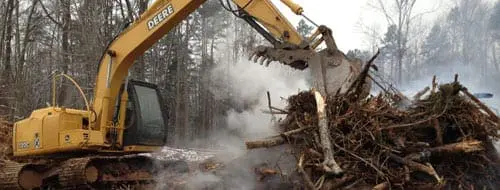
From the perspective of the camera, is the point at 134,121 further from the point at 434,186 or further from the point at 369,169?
the point at 434,186

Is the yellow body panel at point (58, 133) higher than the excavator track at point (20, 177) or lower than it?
higher

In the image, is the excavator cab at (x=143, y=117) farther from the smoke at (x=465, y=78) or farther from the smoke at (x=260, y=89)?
the smoke at (x=465, y=78)

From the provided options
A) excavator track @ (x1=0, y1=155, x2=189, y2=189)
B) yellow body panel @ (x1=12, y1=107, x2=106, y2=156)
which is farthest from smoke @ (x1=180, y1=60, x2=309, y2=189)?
yellow body panel @ (x1=12, y1=107, x2=106, y2=156)

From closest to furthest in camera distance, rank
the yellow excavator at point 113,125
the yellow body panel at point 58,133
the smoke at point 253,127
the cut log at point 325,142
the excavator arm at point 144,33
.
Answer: the cut log at point 325,142 < the smoke at point 253,127 < the excavator arm at point 144,33 < the yellow excavator at point 113,125 < the yellow body panel at point 58,133

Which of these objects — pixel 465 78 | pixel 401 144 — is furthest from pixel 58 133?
pixel 465 78

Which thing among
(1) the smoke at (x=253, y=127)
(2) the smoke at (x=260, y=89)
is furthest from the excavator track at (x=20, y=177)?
(2) the smoke at (x=260, y=89)

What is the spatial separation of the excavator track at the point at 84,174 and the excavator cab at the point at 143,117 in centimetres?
51

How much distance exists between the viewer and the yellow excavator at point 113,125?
7996 millimetres

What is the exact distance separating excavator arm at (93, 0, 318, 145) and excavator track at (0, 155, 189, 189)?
640mm

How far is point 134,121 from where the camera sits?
339 inches

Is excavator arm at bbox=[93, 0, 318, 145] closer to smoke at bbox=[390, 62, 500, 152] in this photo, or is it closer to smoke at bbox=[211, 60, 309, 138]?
smoke at bbox=[211, 60, 309, 138]

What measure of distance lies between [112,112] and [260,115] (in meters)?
3.39

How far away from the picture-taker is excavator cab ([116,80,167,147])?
340 inches

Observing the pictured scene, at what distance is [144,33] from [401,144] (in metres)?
4.59
